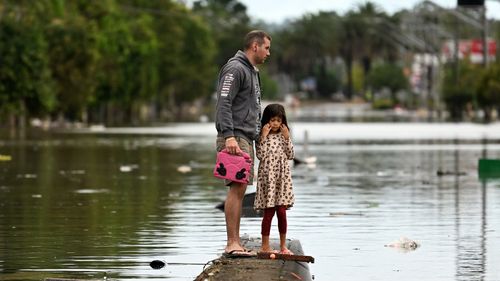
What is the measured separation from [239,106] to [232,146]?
0.51 m

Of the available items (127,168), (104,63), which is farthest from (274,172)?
(104,63)

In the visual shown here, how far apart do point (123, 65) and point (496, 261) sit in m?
99.6

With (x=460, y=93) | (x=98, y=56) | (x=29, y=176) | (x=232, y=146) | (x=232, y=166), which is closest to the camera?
(x=232, y=146)

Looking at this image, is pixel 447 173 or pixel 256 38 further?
pixel 447 173

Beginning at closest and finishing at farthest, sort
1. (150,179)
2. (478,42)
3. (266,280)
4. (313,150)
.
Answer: (266,280), (150,179), (313,150), (478,42)

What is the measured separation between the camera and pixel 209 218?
20.9 metres

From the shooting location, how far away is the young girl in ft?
46.8

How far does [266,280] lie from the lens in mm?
12305

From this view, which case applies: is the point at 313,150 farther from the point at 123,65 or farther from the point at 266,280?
the point at 123,65

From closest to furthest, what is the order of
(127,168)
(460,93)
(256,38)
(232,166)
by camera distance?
(232,166) < (256,38) < (127,168) < (460,93)

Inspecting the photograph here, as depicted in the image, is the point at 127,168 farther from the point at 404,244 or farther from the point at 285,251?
the point at 285,251

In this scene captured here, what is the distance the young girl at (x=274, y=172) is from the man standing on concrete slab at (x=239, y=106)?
104mm

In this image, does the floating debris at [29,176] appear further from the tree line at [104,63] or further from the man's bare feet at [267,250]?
the tree line at [104,63]

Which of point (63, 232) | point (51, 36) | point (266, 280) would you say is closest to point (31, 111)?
point (51, 36)
